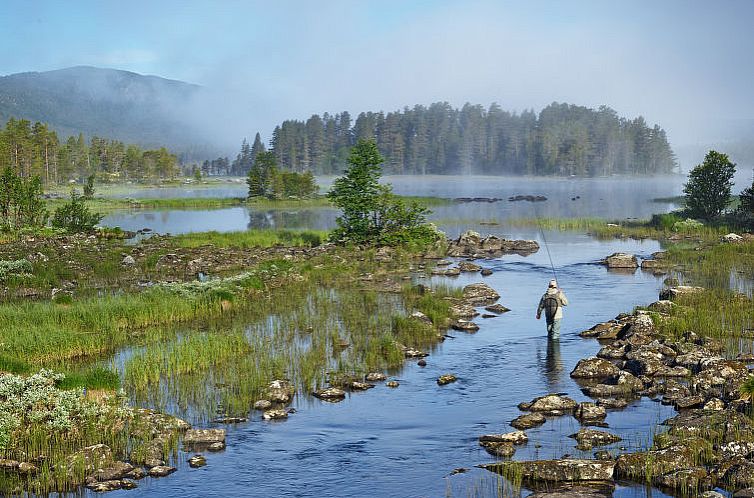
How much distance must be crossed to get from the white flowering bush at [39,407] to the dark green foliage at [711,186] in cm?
5572

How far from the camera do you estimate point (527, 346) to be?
2925cm

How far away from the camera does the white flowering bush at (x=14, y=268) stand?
4103cm

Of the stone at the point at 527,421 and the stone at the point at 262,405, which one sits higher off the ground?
the stone at the point at 527,421

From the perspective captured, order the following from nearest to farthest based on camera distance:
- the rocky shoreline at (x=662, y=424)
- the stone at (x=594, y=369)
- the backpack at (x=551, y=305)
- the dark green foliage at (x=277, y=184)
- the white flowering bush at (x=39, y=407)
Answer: the rocky shoreline at (x=662, y=424), the white flowering bush at (x=39, y=407), the stone at (x=594, y=369), the backpack at (x=551, y=305), the dark green foliage at (x=277, y=184)

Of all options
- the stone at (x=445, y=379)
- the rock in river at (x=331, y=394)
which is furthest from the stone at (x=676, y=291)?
the rock in river at (x=331, y=394)

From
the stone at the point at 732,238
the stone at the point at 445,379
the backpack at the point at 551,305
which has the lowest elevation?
the stone at the point at 445,379

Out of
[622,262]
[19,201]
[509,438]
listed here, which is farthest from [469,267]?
[19,201]

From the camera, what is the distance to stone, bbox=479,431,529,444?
19219 millimetres

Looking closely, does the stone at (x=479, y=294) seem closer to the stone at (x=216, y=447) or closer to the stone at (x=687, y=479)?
the stone at (x=216, y=447)

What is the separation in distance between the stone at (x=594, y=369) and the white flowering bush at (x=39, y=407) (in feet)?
44.9

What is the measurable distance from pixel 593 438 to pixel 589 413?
1.88 metres

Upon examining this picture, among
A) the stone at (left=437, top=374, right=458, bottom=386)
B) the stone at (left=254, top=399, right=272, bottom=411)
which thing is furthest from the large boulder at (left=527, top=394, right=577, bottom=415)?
the stone at (left=254, top=399, right=272, bottom=411)

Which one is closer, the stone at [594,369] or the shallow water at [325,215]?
the stone at [594,369]

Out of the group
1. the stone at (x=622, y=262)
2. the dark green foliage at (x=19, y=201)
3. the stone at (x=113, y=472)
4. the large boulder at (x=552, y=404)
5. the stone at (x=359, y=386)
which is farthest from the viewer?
the dark green foliage at (x=19, y=201)
